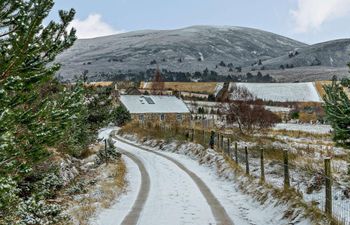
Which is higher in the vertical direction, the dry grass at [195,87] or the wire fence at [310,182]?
the dry grass at [195,87]

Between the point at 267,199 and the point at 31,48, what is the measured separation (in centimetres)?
1041

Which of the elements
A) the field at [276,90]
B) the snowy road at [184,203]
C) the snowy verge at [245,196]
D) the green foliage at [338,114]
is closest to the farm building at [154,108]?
the field at [276,90]

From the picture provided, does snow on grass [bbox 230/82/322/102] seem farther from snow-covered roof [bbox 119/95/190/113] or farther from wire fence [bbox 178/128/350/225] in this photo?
wire fence [bbox 178/128/350/225]

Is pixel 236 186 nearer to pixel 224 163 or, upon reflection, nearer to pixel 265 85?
pixel 224 163

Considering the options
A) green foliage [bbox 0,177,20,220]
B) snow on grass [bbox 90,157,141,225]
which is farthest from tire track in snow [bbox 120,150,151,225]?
A: green foliage [bbox 0,177,20,220]

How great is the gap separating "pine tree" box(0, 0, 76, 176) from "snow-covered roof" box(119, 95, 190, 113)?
7511 cm

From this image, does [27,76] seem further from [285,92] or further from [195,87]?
[285,92]

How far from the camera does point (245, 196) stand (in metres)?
16.7

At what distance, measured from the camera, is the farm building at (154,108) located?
276ft

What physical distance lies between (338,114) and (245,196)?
6.32 m

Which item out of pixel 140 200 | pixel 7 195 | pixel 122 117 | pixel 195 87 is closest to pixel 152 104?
pixel 122 117

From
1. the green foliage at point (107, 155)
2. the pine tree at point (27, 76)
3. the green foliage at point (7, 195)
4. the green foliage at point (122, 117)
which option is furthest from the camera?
the green foliage at point (122, 117)

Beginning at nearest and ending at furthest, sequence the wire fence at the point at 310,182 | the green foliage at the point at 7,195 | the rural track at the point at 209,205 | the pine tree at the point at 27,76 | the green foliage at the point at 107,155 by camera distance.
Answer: the green foliage at the point at 7,195
the pine tree at the point at 27,76
the wire fence at the point at 310,182
the rural track at the point at 209,205
the green foliage at the point at 107,155

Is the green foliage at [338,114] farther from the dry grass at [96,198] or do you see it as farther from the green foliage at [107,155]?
the green foliage at [107,155]
